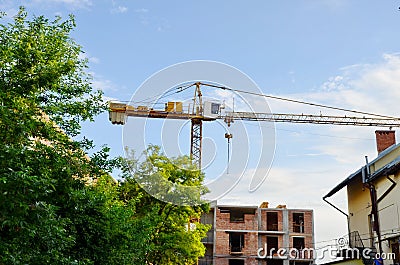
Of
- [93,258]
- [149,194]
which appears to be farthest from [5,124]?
[149,194]

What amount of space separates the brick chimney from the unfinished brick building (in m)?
24.8

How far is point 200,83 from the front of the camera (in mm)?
52156

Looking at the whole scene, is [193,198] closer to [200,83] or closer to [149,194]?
[149,194]

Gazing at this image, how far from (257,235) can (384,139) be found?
1068 inches

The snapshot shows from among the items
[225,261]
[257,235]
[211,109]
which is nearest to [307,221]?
[257,235]

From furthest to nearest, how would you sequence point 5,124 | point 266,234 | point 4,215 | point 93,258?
1. point 266,234
2. point 93,258
3. point 5,124
4. point 4,215

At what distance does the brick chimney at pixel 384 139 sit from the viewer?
2369 cm

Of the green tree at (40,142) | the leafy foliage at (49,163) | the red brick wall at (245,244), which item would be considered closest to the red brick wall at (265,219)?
the red brick wall at (245,244)

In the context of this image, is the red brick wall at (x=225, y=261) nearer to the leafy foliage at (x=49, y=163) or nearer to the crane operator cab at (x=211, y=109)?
the crane operator cab at (x=211, y=109)

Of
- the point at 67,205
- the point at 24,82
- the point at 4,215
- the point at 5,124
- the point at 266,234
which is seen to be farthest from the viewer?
the point at 266,234

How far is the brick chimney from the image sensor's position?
2369 centimetres

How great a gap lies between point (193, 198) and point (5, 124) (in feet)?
55.2

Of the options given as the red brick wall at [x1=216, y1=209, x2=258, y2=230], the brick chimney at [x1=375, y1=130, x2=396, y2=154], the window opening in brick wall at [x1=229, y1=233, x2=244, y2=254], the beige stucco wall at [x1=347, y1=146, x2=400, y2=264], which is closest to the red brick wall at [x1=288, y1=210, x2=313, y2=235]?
the red brick wall at [x1=216, y1=209, x2=258, y2=230]

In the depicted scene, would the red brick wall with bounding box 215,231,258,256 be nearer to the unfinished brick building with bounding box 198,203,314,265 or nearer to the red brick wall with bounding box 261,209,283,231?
the unfinished brick building with bounding box 198,203,314,265
